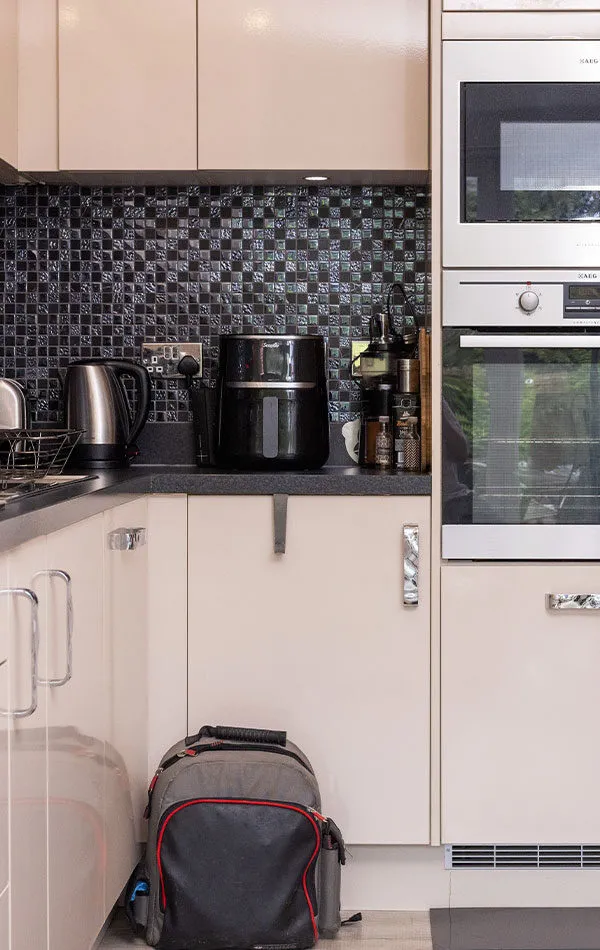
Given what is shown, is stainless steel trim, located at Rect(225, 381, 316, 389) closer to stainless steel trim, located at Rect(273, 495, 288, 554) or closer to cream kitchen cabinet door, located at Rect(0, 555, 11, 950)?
stainless steel trim, located at Rect(273, 495, 288, 554)

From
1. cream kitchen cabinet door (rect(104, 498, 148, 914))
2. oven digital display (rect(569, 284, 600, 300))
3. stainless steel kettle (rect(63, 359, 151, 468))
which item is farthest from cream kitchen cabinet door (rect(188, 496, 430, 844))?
oven digital display (rect(569, 284, 600, 300))

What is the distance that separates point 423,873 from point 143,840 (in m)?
0.60

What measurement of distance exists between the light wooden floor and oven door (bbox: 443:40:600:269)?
1.35 metres

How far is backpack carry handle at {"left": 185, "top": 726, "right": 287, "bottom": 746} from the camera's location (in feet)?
7.16

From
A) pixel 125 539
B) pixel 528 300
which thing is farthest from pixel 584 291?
pixel 125 539

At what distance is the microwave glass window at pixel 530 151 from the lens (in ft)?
7.36

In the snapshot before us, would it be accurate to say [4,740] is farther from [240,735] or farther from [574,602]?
[574,602]

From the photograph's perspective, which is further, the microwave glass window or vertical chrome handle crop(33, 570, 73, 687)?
the microwave glass window

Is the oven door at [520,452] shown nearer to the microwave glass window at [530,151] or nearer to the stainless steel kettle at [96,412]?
the microwave glass window at [530,151]

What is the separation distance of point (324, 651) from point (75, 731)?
0.73 meters

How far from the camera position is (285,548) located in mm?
2268

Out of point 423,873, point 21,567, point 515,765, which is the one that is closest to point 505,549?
point 515,765

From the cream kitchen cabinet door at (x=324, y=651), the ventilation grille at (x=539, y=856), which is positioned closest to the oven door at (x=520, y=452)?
the cream kitchen cabinet door at (x=324, y=651)

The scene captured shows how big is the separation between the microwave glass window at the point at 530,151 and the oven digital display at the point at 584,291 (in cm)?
14
